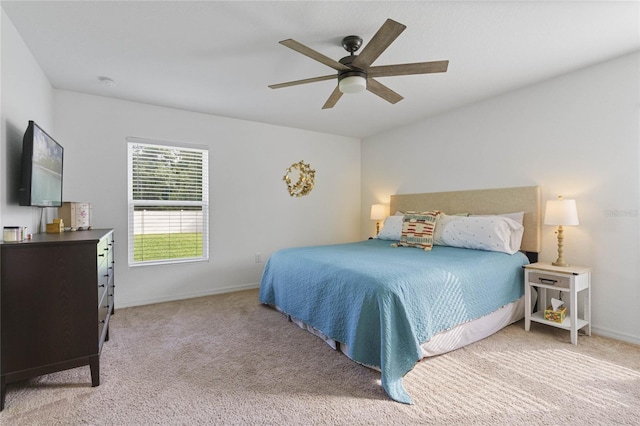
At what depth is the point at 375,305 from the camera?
1.89 meters

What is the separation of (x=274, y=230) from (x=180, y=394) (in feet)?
9.20

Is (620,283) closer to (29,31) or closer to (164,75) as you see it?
(164,75)

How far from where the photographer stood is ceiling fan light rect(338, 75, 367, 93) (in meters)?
2.10

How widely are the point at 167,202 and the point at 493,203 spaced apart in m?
3.80

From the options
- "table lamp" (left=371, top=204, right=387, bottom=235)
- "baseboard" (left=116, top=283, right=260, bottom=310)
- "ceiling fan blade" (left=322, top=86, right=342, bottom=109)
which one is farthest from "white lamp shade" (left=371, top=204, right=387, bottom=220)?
"ceiling fan blade" (left=322, top=86, right=342, bottom=109)

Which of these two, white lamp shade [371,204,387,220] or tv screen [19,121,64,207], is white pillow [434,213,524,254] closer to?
white lamp shade [371,204,387,220]

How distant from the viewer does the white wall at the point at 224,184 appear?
330cm

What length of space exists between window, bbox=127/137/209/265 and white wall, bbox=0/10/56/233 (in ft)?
3.51

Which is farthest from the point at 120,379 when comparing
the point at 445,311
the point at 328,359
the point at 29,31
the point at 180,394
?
the point at 29,31

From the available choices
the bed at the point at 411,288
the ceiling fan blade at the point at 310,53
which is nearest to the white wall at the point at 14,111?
the ceiling fan blade at the point at 310,53

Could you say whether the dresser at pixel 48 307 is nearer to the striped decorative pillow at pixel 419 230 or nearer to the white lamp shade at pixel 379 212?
the striped decorative pillow at pixel 419 230

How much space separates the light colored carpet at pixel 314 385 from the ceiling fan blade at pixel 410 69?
2.00 m

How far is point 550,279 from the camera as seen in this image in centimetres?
265

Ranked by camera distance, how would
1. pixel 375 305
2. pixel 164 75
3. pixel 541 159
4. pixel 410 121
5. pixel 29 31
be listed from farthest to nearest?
pixel 410 121 → pixel 541 159 → pixel 164 75 → pixel 29 31 → pixel 375 305
